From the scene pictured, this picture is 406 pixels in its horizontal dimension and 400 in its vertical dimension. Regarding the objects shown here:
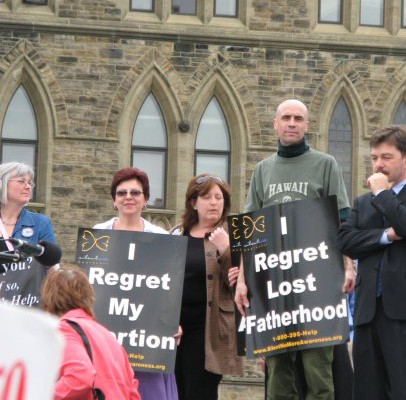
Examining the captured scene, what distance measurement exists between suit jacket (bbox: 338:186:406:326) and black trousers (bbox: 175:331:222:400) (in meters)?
1.24

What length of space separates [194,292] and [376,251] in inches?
56.8

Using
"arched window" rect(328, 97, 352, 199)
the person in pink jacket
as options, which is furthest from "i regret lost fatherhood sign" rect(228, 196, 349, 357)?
"arched window" rect(328, 97, 352, 199)

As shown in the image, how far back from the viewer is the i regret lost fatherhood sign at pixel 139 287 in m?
7.97

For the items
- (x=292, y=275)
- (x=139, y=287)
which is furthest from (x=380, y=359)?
(x=139, y=287)

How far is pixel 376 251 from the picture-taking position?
715 cm

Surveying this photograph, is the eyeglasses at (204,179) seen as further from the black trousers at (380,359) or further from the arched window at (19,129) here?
the arched window at (19,129)

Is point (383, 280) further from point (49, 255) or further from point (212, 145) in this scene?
point (212, 145)

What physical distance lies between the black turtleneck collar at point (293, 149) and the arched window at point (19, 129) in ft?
46.4

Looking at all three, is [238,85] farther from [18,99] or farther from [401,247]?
[401,247]

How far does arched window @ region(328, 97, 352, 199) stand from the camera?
22688 millimetres

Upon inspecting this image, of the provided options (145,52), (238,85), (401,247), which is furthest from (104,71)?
(401,247)

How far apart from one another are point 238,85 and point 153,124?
1.54 meters

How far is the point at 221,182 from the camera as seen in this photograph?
827 centimetres

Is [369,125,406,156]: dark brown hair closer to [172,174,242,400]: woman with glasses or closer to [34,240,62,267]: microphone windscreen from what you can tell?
[172,174,242,400]: woman with glasses
